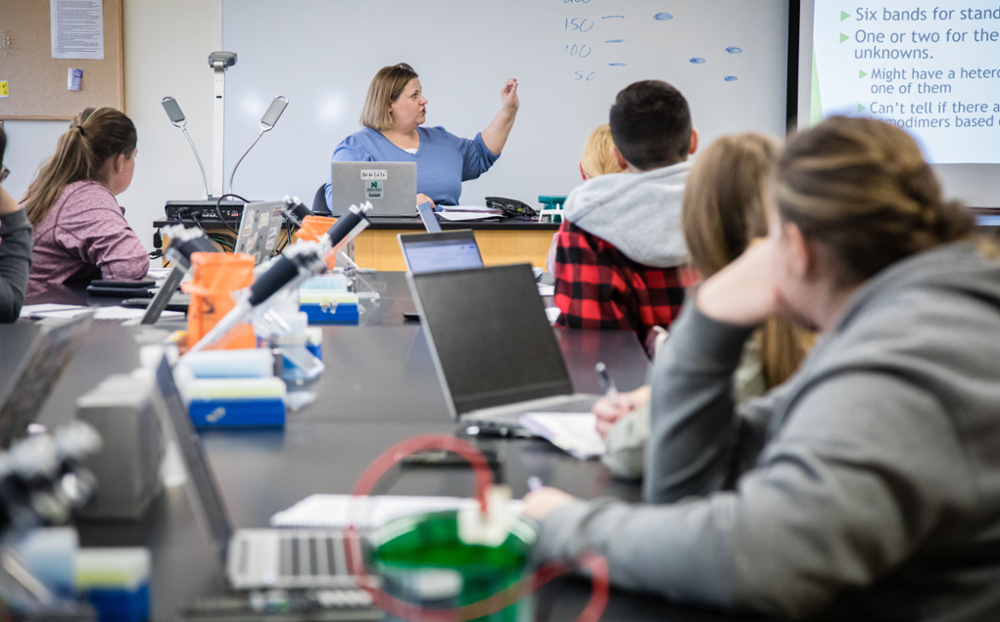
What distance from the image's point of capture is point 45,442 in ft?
1.69

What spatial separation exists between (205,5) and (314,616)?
4.89 m

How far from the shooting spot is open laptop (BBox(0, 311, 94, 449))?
75 cm

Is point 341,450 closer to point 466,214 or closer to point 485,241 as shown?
point 485,241

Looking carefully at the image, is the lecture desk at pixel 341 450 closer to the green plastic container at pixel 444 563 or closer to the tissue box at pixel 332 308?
the green plastic container at pixel 444 563

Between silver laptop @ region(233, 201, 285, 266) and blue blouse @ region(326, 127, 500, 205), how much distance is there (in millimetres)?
1553

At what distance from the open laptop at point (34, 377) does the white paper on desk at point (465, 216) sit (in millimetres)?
2782

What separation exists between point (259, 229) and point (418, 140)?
7.16 feet

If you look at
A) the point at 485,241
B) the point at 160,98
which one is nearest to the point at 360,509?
the point at 485,241

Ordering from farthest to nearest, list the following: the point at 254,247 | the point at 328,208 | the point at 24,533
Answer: the point at 328,208 < the point at 254,247 < the point at 24,533

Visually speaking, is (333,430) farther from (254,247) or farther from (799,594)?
(254,247)

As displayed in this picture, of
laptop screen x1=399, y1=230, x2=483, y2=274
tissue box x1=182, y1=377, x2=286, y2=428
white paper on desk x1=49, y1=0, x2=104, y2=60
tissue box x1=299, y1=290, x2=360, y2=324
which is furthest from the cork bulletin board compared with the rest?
tissue box x1=182, y1=377, x2=286, y2=428

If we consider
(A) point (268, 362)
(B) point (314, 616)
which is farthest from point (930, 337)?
(A) point (268, 362)

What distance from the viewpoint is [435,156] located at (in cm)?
456

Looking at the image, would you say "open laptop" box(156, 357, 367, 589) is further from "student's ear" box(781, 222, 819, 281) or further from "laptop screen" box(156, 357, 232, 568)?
"student's ear" box(781, 222, 819, 281)
